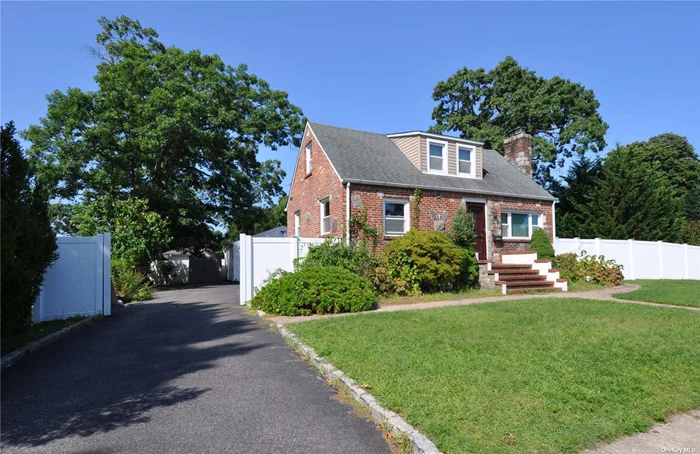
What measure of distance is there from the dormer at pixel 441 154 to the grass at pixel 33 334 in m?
12.4

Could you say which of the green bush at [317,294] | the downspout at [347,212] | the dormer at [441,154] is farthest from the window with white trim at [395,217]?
the green bush at [317,294]

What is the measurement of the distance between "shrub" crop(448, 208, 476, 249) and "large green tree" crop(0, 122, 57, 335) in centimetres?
1176

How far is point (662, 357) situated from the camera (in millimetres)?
4836

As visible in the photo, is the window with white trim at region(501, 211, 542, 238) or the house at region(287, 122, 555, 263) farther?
the window with white trim at region(501, 211, 542, 238)

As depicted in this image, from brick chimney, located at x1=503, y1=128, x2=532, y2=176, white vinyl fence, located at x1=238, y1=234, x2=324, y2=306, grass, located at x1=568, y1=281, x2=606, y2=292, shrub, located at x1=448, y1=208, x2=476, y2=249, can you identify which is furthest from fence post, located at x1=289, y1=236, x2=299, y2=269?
brick chimney, located at x1=503, y1=128, x2=532, y2=176

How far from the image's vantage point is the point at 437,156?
637 inches

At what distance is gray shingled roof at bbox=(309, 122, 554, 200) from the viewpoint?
14.0 metres

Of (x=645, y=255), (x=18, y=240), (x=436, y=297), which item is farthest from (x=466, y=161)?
(x=18, y=240)

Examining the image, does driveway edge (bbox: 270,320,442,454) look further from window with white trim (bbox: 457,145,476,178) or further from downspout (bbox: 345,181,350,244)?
window with white trim (bbox: 457,145,476,178)

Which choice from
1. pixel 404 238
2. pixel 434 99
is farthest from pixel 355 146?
pixel 434 99

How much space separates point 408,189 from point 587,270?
25.7 ft

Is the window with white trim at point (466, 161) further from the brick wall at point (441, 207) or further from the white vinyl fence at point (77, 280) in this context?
the white vinyl fence at point (77, 280)

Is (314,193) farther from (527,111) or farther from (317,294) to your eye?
(527,111)

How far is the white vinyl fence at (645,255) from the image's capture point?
1723 centimetres
